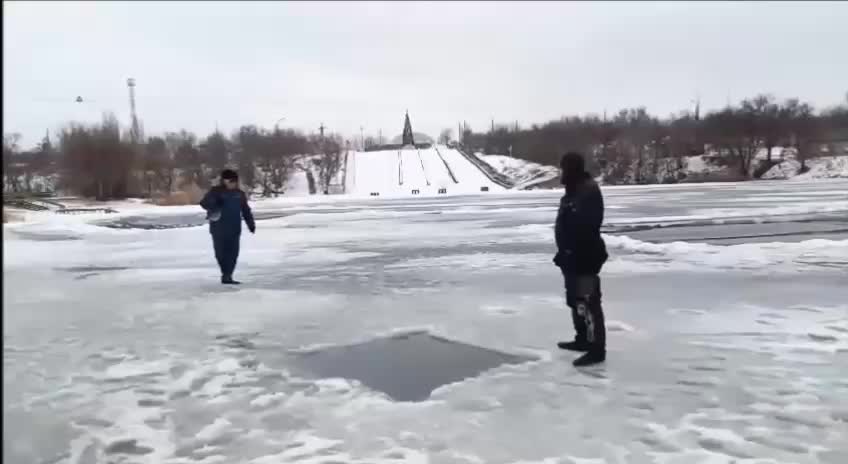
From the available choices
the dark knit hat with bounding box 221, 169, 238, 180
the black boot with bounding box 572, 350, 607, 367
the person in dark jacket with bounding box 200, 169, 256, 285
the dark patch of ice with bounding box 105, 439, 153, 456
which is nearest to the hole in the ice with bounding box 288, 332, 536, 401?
the black boot with bounding box 572, 350, 607, 367

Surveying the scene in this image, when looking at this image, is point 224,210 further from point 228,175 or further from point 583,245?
point 583,245

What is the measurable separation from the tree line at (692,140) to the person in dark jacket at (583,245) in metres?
60.9

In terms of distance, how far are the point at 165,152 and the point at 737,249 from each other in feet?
192

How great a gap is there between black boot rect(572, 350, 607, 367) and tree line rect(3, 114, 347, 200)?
126ft

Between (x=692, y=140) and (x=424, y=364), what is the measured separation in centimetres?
7660

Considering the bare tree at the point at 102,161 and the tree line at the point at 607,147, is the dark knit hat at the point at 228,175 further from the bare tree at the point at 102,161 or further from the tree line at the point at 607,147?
the tree line at the point at 607,147

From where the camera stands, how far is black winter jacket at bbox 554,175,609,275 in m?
5.68

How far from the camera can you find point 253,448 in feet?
13.6

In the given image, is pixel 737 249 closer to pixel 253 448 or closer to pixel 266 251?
pixel 266 251

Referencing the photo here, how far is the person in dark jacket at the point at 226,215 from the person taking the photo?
10.1 metres

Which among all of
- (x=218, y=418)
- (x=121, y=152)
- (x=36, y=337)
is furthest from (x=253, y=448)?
(x=121, y=152)

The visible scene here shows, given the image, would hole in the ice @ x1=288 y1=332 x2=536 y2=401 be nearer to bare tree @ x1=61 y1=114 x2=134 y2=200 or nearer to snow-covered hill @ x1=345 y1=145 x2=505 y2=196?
bare tree @ x1=61 y1=114 x2=134 y2=200

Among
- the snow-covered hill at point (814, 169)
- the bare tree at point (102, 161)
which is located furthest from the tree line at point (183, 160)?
the snow-covered hill at point (814, 169)

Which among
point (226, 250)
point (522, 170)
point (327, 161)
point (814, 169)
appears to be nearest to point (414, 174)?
point (327, 161)
